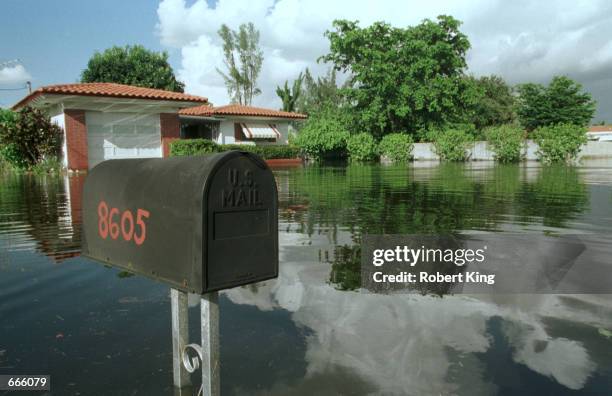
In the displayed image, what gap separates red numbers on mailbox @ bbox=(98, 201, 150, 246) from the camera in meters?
1.80

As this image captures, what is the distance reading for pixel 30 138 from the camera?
20031 mm

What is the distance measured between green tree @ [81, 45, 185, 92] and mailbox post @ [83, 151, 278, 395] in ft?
134

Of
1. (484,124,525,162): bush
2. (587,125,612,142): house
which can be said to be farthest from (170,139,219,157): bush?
(587,125,612,142): house

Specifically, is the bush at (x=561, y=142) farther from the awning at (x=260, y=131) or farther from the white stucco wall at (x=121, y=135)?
the white stucco wall at (x=121, y=135)

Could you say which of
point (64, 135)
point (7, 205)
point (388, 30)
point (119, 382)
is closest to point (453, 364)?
point (119, 382)

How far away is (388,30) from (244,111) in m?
11.7

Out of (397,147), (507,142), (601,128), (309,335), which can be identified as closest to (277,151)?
(397,147)

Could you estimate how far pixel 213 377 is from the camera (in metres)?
1.74

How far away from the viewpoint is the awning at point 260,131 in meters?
30.2

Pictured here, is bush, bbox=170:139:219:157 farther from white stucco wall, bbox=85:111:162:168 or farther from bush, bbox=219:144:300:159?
bush, bbox=219:144:300:159

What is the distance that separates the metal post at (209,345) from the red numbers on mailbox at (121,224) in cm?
36

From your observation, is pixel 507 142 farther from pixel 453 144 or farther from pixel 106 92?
pixel 106 92

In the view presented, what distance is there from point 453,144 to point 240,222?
30561 mm

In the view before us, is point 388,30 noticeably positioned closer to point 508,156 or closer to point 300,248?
point 508,156
